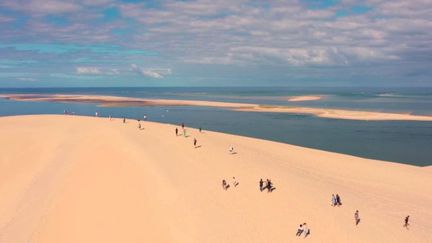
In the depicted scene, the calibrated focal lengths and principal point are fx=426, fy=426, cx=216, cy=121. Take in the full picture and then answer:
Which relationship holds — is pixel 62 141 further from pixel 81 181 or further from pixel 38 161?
pixel 81 181

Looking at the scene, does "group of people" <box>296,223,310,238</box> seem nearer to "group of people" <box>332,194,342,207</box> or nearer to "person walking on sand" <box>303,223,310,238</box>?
"person walking on sand" <box>303,223,310,238</box>

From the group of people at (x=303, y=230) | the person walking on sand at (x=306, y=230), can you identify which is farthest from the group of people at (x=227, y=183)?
the person walking on sand at (x=306, y=230)

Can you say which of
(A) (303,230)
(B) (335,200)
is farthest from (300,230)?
(B) (335,200)

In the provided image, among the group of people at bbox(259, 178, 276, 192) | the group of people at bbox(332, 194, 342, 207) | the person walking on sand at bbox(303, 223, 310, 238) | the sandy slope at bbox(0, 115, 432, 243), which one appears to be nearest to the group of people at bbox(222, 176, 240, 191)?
the sandy slope at bbox(0, 115, 432, 243)

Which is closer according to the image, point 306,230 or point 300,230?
point 306,230

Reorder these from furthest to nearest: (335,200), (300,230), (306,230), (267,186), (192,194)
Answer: (267,186) → (192,194) → (335,200) → (300,230) → (306,230)

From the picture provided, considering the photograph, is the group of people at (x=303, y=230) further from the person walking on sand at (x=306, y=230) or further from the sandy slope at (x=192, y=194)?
the sandy slope at (x=192, y=194)

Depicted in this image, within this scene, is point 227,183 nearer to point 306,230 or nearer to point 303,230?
point 303,230

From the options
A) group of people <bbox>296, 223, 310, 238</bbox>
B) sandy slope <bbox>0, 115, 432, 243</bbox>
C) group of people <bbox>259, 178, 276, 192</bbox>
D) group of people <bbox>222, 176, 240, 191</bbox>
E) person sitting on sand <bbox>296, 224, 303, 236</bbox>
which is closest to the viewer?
group of people <bbox>296, 223, 310, 238</bbox>

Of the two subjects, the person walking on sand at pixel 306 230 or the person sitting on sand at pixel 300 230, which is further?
the person sitting on sand at pixel 300 230
